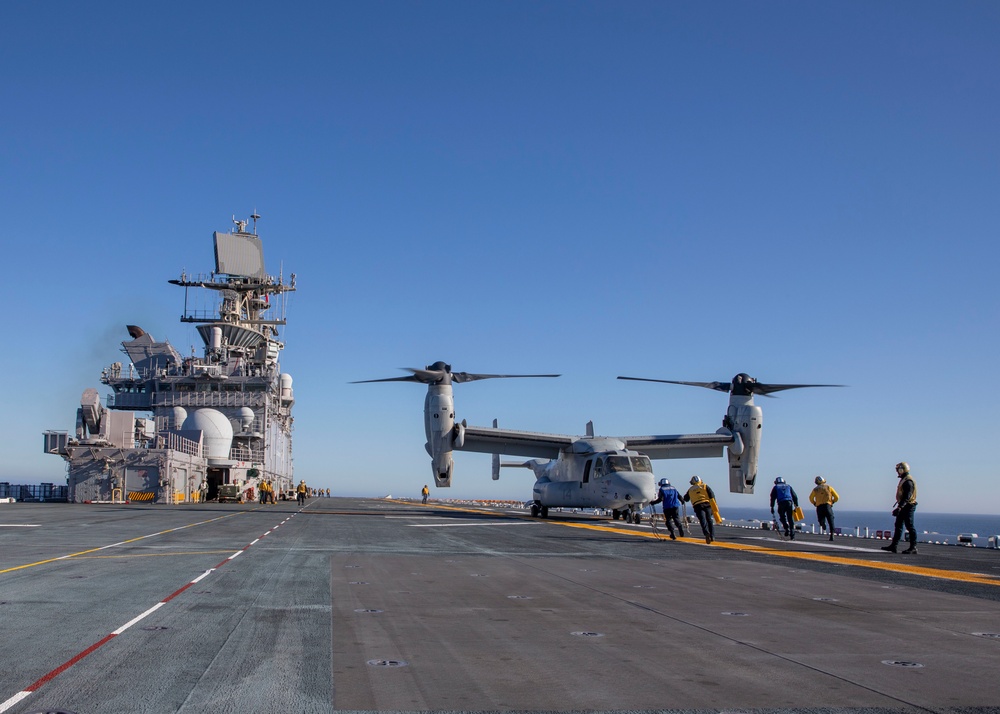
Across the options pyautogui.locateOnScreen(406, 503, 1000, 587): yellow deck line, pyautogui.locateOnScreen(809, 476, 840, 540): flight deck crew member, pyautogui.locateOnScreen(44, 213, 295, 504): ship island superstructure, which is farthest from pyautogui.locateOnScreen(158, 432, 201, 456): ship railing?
pyautogui.locateOnScreen(809, 476, 840, 540): flight deck crew member

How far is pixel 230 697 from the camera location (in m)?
5.63

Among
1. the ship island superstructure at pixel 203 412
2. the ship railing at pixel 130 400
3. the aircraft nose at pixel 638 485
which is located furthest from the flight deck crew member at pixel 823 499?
the ship railing at pixel 130 400

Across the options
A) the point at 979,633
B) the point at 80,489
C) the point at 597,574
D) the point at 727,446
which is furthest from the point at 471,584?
the point at 80,489

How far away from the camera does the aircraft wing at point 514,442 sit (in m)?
39.5

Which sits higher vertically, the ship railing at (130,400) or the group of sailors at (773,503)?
the ship railing at (130,400)

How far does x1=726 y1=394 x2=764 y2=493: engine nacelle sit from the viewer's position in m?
40.7

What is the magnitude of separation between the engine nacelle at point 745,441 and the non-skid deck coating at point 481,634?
24004 mm

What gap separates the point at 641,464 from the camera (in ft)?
110

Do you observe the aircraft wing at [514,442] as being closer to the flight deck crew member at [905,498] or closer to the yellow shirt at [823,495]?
the yellow shirt at [823,495]

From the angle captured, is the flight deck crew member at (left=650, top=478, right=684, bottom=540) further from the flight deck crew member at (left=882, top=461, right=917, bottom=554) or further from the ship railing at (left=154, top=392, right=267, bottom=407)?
the ship railing at (left=154, top=392, right=267, bottom=407)

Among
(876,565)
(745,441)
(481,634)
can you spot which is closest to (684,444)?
(745,441)

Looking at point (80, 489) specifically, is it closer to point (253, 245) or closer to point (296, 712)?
point (253, 245)

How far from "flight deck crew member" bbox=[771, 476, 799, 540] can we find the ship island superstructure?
4083 centimetres

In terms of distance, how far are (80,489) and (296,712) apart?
54.9 meters
